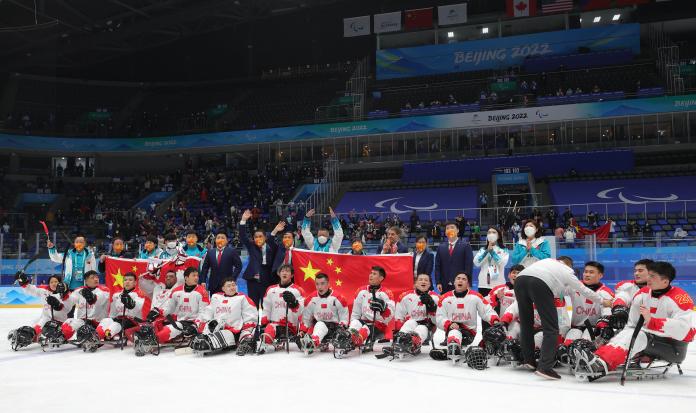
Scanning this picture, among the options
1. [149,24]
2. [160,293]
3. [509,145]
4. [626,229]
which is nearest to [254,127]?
[149,24]

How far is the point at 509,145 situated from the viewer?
2838 cm

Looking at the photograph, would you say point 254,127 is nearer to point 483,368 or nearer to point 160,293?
point 160,293

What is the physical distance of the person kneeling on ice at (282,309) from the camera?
26.3ft

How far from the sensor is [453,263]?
27.5 feet

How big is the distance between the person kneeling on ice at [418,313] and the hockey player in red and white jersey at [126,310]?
152 inches

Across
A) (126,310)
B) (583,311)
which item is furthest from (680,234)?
(126,310)

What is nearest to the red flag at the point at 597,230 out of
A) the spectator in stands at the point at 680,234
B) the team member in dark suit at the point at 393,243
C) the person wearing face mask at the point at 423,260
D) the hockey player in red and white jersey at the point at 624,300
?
the spectator in stands at the point at 680,234

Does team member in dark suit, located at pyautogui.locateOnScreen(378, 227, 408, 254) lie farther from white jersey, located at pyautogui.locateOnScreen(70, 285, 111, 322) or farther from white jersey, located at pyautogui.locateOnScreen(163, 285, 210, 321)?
white jersey, located at pyautogui.locateOnScreen(70, 285, 111, 322)

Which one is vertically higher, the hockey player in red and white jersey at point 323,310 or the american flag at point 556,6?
the american flag at point 556,6

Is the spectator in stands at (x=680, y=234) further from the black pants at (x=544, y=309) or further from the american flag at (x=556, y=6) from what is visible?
the american flag at (x=556, y=6)

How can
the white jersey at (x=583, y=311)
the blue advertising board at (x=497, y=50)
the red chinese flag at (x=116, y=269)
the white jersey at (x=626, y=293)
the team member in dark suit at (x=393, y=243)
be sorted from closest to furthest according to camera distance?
the white jersey at (x=626, y=293) < the white jersey at (x=583, y=311) < the team member in dark suit at (x=393, y=243) < the red chinese flag at (x=116, y=269) < the blue advertising board at (x=497, y=50)

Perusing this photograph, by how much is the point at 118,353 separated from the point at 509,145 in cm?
2372

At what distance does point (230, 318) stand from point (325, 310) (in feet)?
4.29

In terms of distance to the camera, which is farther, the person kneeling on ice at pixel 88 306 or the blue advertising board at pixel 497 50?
the blue advertising board at pixel 497 50
